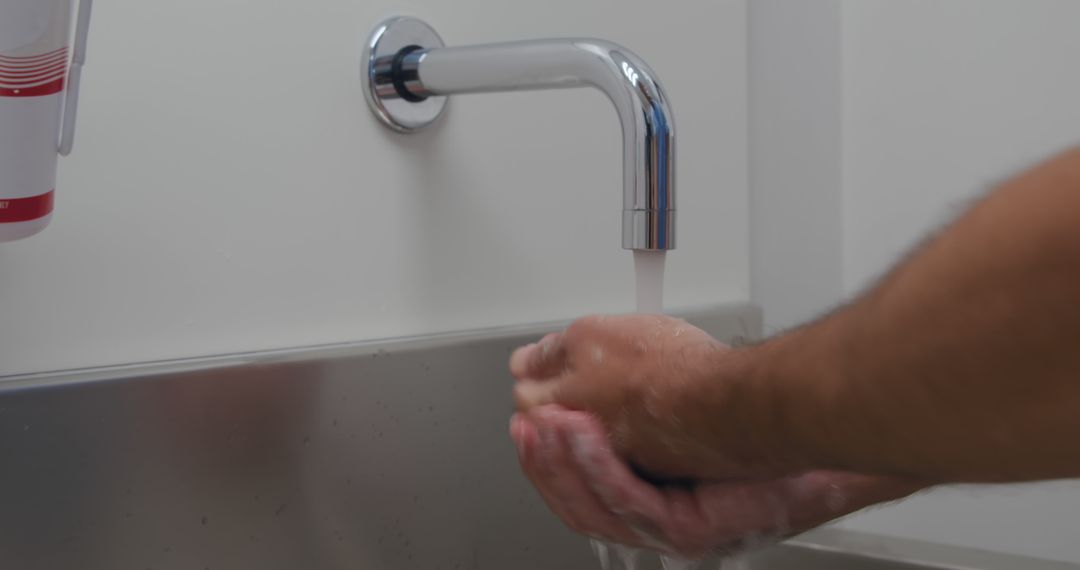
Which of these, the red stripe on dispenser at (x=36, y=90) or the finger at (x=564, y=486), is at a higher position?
the red stripe on dispenser at (x=36, y=90)

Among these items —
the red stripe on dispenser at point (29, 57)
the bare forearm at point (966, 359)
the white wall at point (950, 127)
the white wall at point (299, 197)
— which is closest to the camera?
the bare forearm at point (966, 359)

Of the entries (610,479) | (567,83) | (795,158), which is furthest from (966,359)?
(795,158)

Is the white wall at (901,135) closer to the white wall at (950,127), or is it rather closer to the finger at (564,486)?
the white wall at (950,127)

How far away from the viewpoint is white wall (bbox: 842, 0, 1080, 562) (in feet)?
2.88

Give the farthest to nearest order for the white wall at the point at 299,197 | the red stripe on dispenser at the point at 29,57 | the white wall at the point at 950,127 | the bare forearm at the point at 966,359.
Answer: the white wall at the point at 950,127 < the white wall at the point at 299,197 < the red stripe on dispenser at the point at 29,57 < the bare forearm at the point at 966,359

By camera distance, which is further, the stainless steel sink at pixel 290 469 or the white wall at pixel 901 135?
the white wall at pixel 901 135

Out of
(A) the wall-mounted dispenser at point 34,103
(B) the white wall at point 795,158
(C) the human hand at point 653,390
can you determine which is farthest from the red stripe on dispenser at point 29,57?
(B) the white wall at point 795,158

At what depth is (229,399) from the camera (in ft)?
1.67

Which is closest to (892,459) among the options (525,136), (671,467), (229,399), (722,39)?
(671,467)

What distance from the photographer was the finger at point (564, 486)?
0.47 m

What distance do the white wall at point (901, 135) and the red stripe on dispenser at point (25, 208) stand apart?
2.09 feet

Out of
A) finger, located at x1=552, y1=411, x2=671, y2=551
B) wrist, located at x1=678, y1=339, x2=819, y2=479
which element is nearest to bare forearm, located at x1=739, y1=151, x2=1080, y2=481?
wrist, located at x1=678, y1=339, x2=819, y2=479

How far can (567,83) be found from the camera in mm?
563

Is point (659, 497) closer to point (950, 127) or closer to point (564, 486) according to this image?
point (564, 486)
